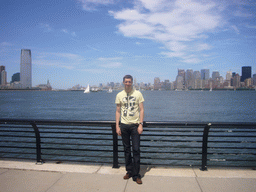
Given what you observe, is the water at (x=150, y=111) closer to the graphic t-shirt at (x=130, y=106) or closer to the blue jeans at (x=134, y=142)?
the blue jeans at (x=134, y=142)

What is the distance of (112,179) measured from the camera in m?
4.35

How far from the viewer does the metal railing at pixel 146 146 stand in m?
4.78

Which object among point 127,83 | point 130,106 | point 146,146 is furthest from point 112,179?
point 127,83

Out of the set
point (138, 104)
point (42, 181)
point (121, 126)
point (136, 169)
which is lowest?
point (42, 181)

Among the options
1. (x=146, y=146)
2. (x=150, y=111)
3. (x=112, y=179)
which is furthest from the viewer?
(x=150, y=111)

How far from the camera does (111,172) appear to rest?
15.5ft

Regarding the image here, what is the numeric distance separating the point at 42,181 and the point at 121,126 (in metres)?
2.06

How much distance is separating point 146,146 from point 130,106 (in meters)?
1.27

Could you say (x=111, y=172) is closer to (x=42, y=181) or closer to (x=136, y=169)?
(x=136, y=169)

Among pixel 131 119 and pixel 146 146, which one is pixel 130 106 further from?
pixel 146 146

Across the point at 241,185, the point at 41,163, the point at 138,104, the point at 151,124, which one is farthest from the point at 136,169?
the point at 41,163

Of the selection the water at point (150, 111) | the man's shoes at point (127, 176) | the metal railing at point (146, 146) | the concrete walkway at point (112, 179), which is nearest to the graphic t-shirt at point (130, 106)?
the metal railing at point (146, 146)

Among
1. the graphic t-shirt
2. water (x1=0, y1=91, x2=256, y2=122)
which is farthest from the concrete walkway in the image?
water (x1=0, y1=91, x2=256, y2=122)

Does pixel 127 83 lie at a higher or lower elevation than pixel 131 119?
higher
